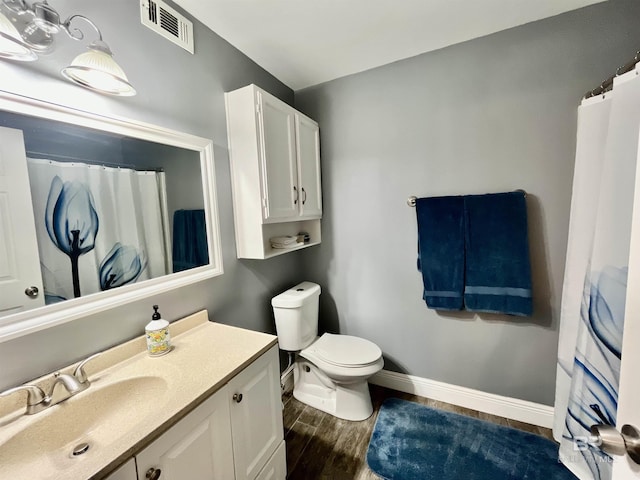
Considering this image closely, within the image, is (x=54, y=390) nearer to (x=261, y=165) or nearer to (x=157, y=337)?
(x=157, y=337)

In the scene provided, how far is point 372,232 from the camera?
204 cm

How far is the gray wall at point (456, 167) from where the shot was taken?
4.89ft

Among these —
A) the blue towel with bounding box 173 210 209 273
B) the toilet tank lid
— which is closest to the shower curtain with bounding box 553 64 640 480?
the toilet tank lid

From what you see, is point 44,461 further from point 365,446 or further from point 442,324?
point 442,324

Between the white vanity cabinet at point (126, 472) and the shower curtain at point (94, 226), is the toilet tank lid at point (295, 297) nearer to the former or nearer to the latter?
the shower curtain at point (94, 226)

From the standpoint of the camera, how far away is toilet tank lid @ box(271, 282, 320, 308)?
1.79 metres

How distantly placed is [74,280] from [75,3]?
0.99 metres

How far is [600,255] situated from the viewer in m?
1.05

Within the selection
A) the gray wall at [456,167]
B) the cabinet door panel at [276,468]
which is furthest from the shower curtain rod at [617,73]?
the cabinet door panel at [276,468]

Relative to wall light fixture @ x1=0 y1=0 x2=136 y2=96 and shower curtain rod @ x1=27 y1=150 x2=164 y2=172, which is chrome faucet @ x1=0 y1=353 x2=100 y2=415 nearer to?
shower curtain rod @ x1=27 y1=150 x2=164 y2=172

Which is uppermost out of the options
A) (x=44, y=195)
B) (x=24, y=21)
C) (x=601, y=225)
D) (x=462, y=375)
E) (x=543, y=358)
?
(x=24, y=21)

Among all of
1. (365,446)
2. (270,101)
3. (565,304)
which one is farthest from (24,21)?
(565,304)

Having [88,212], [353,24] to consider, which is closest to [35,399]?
[88,212]

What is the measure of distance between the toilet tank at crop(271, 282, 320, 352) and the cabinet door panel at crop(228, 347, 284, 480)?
541mm
